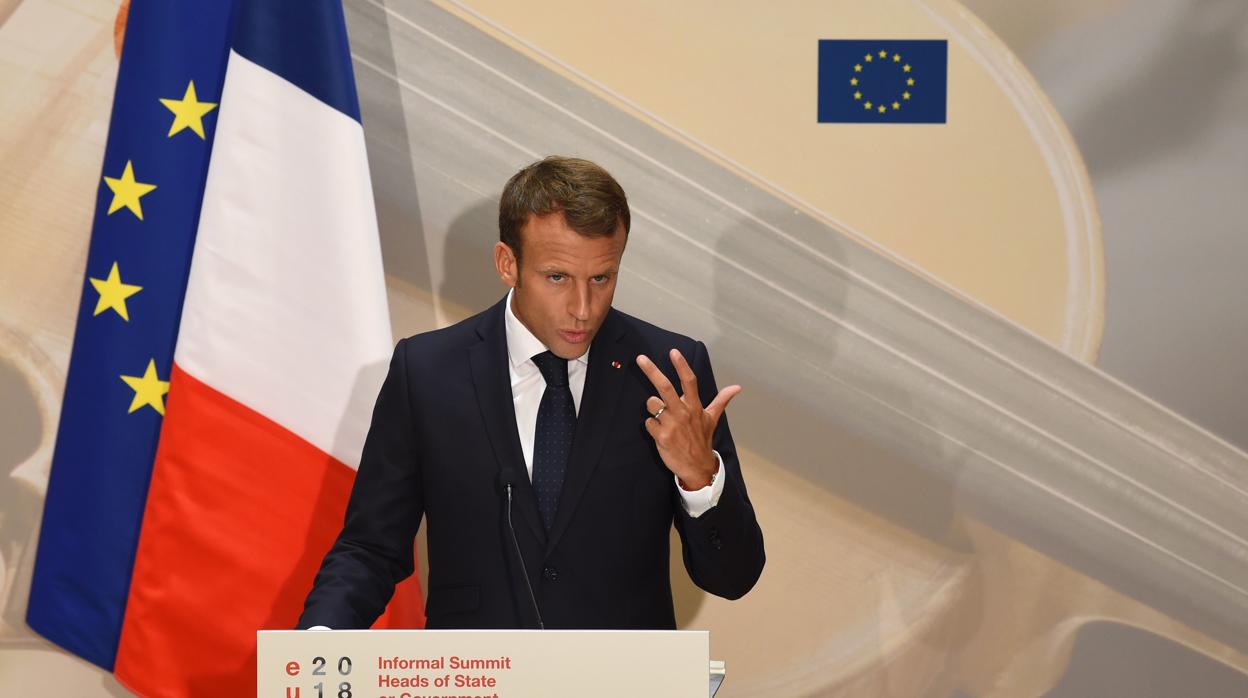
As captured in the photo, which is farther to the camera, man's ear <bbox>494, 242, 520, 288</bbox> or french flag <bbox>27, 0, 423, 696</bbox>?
french flag <bbox>27, 0, 423, 696</bbox>

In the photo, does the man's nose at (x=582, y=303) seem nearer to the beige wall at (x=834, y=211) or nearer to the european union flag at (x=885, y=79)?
the beige wall at (x=834, y=211)

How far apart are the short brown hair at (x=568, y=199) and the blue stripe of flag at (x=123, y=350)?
124 centimetres

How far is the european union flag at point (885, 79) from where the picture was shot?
11.3 ft

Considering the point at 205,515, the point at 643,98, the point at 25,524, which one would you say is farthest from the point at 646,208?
the point at 25,524

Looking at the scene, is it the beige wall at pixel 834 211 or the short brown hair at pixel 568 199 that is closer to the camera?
the short brown hair at pixel 568 199

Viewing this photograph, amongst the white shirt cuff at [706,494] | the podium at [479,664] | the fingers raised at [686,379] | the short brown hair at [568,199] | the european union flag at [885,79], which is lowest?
the podium at [479,664]

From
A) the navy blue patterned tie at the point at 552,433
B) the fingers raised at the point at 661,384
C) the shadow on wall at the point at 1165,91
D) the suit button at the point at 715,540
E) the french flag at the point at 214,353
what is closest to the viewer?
Result: the fingers raised at the point at 661,384

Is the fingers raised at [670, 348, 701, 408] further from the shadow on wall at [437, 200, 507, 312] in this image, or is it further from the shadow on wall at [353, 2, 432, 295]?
the shadow on wall at [353, 2, 432, 295]

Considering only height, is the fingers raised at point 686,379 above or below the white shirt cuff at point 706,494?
above

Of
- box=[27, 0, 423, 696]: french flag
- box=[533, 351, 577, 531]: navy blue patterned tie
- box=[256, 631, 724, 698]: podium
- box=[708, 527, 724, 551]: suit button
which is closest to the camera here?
box=[256, 631, 724, 698]: podium

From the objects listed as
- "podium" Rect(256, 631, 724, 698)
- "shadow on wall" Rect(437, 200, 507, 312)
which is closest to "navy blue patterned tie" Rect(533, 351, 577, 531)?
"podium" Rect(256, 631, 724, 698)

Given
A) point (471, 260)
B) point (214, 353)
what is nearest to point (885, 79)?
point (471, 260)

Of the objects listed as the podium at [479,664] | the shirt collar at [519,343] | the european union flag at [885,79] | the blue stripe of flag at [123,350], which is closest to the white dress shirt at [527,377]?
the shirt collar at [519,343]

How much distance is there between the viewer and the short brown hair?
2.21 meters
